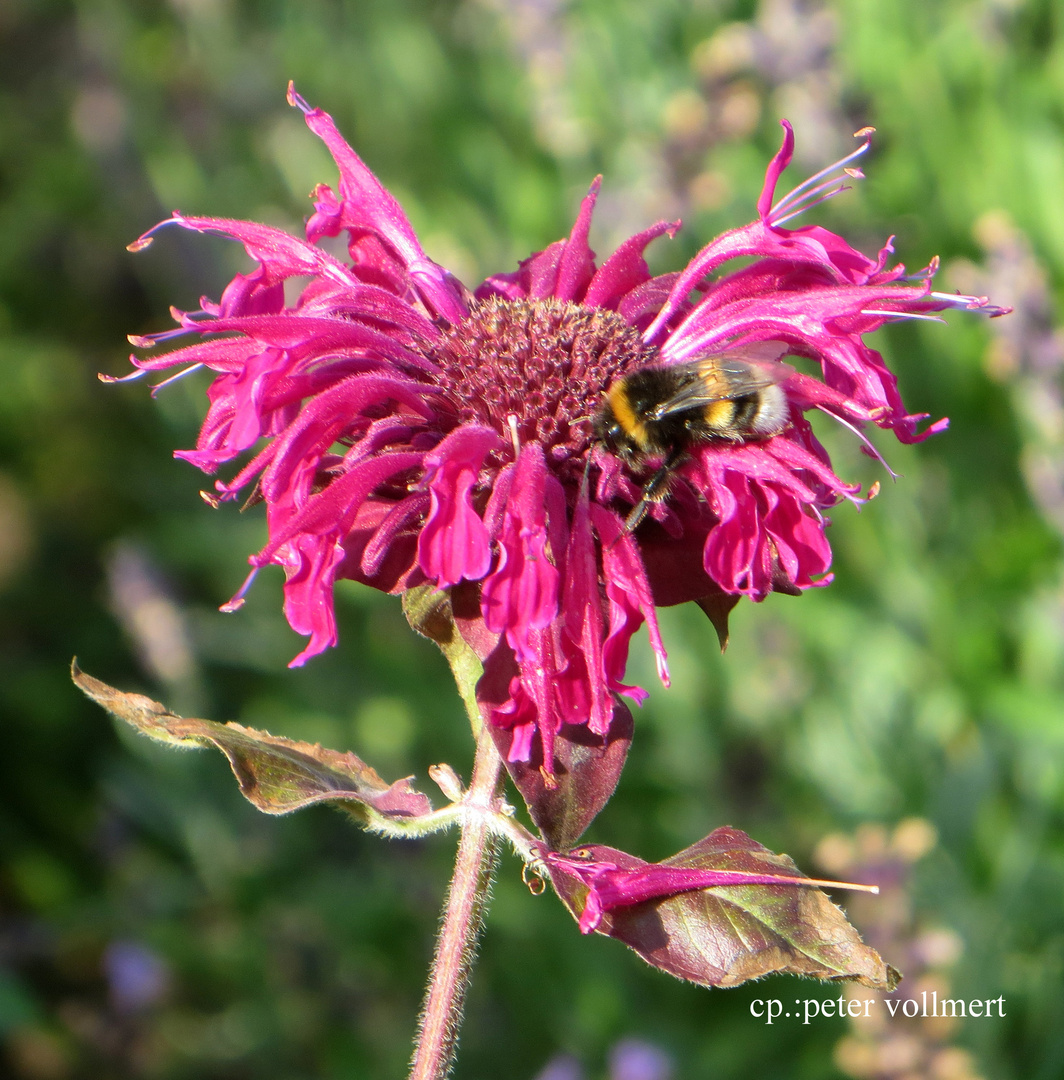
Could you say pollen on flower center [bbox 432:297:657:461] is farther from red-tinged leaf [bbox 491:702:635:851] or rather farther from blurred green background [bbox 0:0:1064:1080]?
blurred green background [bbox 0:0:1064:1080]

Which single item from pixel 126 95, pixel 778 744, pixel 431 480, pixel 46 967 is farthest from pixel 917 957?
pixel 126 95

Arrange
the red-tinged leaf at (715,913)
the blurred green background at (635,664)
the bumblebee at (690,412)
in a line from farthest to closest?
the blurred green background at (635,664)
the bumblebee at (690,412)
the red-tinged leaf at (715,913)

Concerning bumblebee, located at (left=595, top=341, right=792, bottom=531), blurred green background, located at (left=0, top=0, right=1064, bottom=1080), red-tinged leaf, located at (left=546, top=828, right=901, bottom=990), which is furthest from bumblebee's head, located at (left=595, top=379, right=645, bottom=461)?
blurred green background, located at (left=0, top=0, right=1064, bottom=1080)

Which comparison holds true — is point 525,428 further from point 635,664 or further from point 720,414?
point 635,664

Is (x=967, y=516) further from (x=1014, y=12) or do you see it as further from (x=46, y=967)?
(x=46, y=967)

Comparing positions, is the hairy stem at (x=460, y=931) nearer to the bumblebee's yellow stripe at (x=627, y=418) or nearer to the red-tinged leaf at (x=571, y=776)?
the red-tinged leaf at (x=571, y=776)

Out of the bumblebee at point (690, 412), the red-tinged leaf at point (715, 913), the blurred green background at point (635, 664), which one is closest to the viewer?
the red-tinged leaf at point (715, 913)

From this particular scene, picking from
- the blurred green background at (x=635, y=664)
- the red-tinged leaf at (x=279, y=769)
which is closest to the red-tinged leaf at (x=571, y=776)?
the red-tinged leaf at (x=279, y=769)
